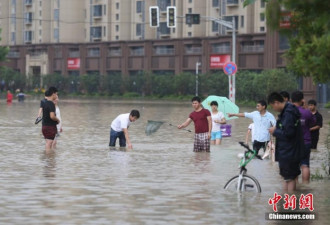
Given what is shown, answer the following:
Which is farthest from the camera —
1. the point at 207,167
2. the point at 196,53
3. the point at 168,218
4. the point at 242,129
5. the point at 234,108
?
the point at 196,53

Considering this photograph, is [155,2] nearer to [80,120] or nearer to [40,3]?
[40,3]

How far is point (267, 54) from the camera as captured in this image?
84312 mm

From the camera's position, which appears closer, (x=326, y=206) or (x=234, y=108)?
(x=326, y=206)

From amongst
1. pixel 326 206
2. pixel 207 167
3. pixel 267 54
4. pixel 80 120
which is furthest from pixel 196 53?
pixel 326 206

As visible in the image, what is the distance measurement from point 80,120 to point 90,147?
17014 mm

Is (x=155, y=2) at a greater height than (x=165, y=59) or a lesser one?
greater

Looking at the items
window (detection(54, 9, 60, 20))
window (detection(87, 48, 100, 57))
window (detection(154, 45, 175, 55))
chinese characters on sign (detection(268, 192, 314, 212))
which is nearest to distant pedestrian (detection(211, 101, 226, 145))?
chinese characters on sign (detection(268, 192, 314, 212))

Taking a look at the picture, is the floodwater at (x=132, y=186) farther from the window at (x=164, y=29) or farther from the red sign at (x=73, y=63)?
the red sign at (x=73, y=63)

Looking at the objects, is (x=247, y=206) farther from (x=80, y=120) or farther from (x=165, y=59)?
(x=165, y=59)

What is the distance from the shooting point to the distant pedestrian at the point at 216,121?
25.1 meters

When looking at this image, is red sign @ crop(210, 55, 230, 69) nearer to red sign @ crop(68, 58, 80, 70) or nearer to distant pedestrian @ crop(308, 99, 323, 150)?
red sign @ crop(68, 58, 80, 70)

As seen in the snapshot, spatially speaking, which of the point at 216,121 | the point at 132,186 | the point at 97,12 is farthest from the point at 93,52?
the point at 132,186

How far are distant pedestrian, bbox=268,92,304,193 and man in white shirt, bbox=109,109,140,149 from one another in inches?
354

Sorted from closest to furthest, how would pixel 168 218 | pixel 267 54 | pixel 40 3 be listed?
pixel 168 218 → pixel 267 54 → pixel 40 3
